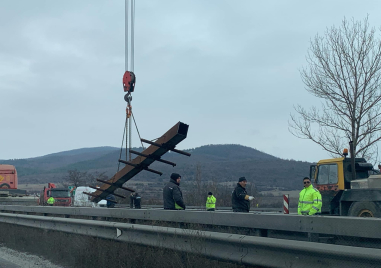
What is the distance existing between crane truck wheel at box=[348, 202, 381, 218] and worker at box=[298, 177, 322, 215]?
285 centimetres

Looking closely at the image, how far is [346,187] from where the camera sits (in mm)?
12539

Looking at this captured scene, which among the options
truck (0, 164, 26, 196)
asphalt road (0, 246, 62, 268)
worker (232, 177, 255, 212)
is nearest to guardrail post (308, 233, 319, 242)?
worker (232, 177, 255, 212)

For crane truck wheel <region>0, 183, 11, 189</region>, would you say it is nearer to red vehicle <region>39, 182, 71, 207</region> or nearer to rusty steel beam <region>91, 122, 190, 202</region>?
red vehicle <region>39, 182, 71, 207</region>

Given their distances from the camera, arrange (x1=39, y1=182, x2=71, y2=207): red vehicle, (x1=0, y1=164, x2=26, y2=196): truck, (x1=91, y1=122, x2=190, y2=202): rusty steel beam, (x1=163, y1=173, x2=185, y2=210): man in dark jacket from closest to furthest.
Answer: (x1=163, y1=173, x2=185, y2=210): man in dark jacket → (x1=91, y1=122, x2=190, y2=202): rusty steel beam → (x1=0, y1=164, x2=26, y2=196): truck → (x1=39, y1=182, x2=71, y2=207): red vehicle

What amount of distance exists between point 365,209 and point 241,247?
25.6 ft

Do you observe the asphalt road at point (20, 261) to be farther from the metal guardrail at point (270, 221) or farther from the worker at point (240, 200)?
the worker at point (240, 200)

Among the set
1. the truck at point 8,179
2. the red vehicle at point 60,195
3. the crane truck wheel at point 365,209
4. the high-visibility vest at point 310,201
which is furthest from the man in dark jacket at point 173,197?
the red vehicle at point 60,195

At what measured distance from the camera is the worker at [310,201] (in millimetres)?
8734

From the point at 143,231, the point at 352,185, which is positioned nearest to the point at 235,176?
the point at 352,185

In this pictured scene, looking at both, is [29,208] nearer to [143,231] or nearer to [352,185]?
[143,231]

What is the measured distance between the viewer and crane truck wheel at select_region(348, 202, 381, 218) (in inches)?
423

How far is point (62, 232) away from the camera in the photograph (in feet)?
27.3

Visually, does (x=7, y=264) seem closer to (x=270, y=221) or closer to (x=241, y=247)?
(x=241, y=247)

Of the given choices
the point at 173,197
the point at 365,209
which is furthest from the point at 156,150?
the point at 365,209
